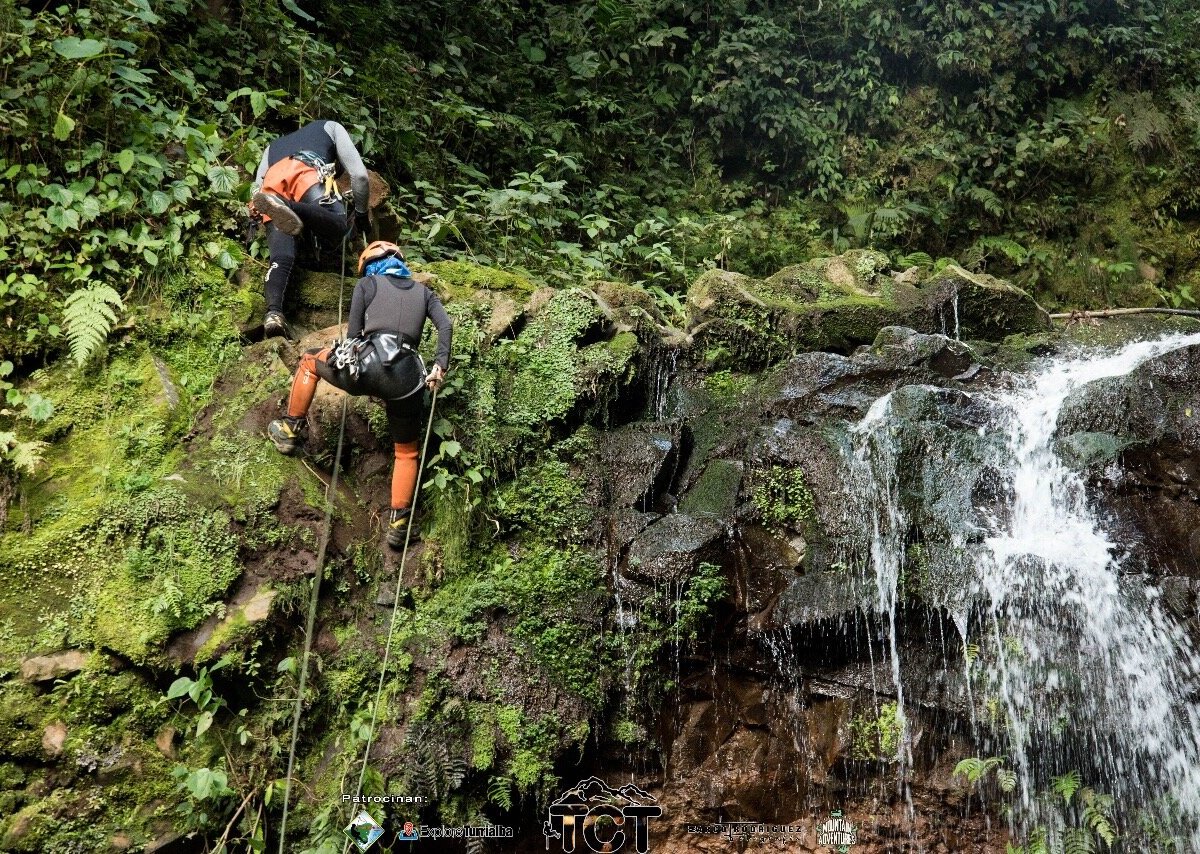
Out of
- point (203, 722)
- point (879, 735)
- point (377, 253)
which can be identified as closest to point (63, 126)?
point (377, 253)

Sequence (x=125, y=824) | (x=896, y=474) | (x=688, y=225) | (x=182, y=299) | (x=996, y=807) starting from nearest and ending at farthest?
(x=125, y=824) < (x=996, y=807) < (x=896, y=474) < (x=182, y=299) < (x=688, y=225)

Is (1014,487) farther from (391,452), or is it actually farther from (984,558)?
(391,452)

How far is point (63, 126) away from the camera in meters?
5.88

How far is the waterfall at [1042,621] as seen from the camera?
492 cm

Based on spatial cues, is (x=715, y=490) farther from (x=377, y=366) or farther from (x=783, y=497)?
(x=377, y=366)

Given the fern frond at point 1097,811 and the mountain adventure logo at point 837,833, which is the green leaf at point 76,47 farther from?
the fern frond at point 1097,811

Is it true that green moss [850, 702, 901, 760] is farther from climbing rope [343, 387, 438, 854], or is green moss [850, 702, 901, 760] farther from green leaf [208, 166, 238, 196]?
green leaf [208, 166, 238, 196]

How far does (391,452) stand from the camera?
6.09 m

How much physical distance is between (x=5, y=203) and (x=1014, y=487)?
7.64m

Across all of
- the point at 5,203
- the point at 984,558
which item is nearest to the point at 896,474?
the point at 984,558

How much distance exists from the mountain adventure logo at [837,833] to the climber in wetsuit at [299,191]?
214 inches

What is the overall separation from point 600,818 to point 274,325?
438 centimetres

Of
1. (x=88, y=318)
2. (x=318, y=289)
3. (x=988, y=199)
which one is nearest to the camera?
(x=88, y=318)

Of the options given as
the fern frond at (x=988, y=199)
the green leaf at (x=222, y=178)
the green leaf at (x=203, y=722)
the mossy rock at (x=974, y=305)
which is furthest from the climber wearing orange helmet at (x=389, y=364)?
the fern frond at (x=988, y=199)
